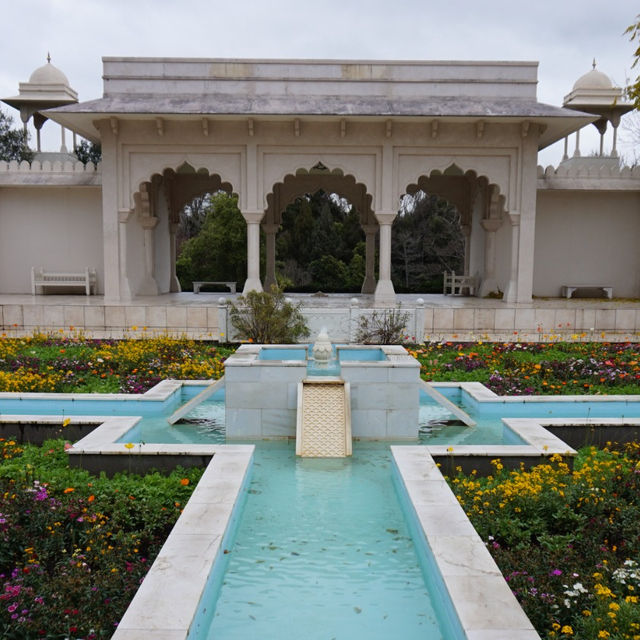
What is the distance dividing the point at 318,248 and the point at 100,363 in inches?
741

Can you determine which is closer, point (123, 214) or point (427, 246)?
point (123, 214)

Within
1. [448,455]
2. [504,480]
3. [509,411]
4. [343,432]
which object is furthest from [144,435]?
[509,411]

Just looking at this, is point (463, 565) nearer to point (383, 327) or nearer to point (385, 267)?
point (383, 327)

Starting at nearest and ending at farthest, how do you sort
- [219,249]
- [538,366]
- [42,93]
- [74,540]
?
1. [74,540]
2. [538,366]
3. [42,93]
4. [219,249]

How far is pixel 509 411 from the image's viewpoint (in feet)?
23.1

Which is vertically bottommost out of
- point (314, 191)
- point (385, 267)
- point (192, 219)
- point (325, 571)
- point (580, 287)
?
point (325, 571)

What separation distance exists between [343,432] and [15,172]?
13576 mm

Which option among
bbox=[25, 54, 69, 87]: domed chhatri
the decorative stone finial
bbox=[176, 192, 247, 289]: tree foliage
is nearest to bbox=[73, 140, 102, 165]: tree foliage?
bbox=[176, 192, 247, 289]: tree foliage

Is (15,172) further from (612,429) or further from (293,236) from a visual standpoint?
(612,429)

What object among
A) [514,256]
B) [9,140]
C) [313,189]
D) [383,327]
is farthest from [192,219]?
[383,327]

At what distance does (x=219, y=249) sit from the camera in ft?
79.9

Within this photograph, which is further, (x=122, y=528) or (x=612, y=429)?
(x=612, y=429)

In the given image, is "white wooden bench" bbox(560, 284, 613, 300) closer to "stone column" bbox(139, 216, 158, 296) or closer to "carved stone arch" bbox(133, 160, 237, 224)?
"carved stone arch" bbox(133, 160, 237, 224)

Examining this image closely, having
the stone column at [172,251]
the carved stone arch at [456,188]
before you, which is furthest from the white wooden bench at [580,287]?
the stone column at [172,251]
